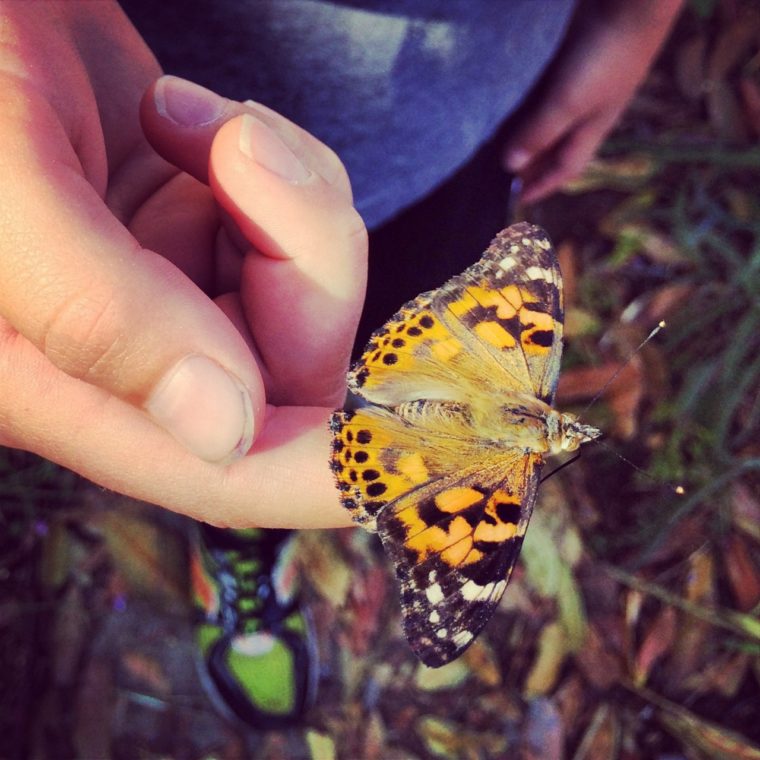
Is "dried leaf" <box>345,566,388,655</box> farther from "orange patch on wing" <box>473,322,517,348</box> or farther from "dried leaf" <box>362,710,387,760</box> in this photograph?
"orange patch on wing" <box>473,322,517,348</box>

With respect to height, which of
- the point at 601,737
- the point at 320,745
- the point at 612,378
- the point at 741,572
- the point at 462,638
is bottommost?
the point at 320,745

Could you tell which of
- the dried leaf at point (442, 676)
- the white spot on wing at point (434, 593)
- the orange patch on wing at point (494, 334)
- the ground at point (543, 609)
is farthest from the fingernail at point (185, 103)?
the dried leaf at point (442, 676)

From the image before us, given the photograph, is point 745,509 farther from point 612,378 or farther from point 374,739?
point 374,739

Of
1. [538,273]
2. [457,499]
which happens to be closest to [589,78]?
[538,273]

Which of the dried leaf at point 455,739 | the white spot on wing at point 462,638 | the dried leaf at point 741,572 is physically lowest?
the dried leaf at point 455,739

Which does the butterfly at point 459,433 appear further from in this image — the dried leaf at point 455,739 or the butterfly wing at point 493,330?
the dried leaf at point 455,739

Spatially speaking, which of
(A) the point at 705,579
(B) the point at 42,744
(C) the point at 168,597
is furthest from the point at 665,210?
(B) the point at 42,744
